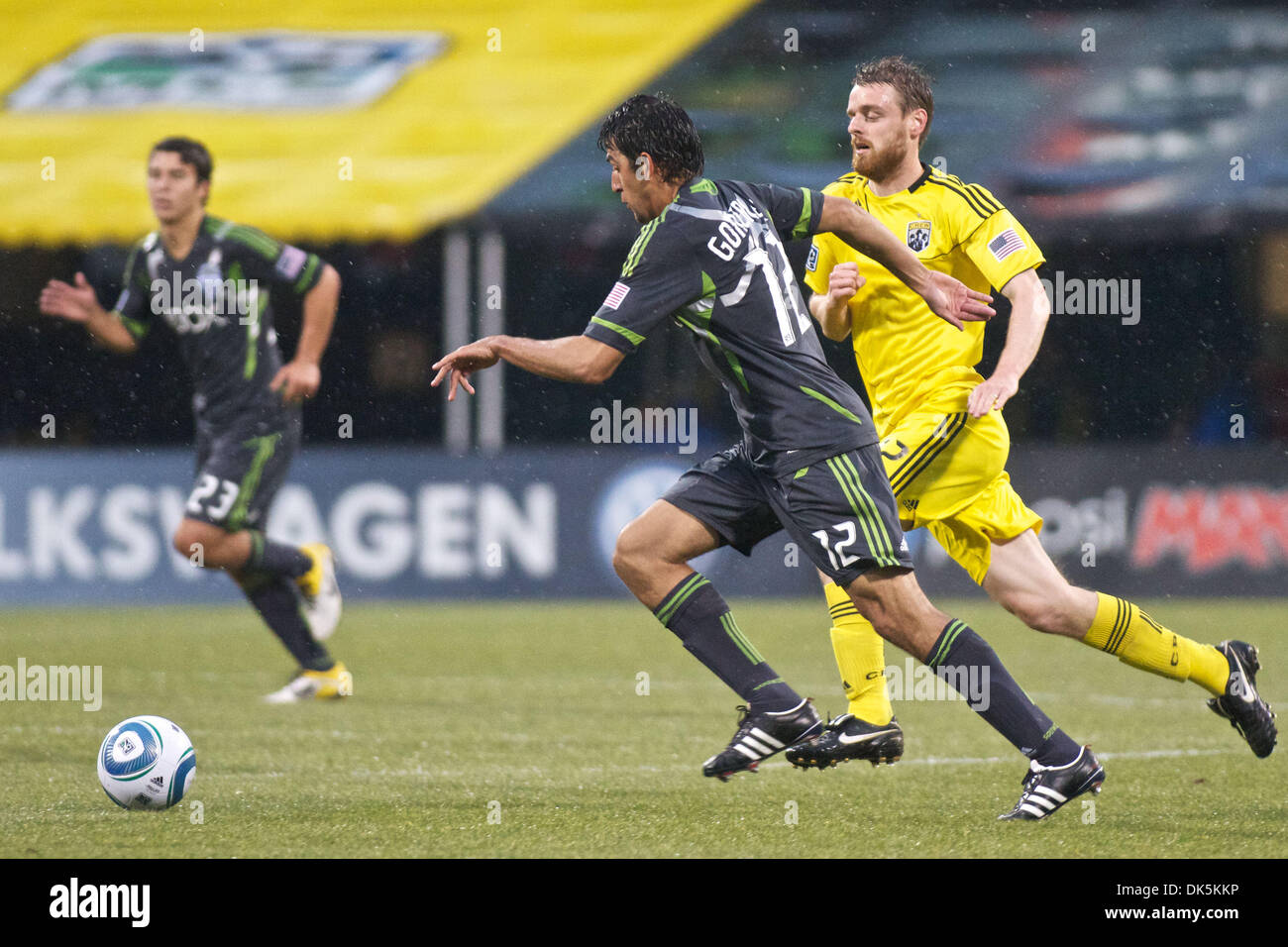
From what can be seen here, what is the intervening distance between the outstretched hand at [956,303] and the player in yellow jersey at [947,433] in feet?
0.86

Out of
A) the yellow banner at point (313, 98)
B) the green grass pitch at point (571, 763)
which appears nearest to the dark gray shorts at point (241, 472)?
the green grass pitch at point (571, 763)

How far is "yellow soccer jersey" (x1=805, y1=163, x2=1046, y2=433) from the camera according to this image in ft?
17.6

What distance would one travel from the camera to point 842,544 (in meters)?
4.75

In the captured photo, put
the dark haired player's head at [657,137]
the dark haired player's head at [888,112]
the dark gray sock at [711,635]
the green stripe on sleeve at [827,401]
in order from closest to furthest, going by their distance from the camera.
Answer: the dark haired player's head at [657,137] < the green stripe on sleeve at [827,401] < the dark gray sock at [711,635] < the dark haired player's head at [888,112]

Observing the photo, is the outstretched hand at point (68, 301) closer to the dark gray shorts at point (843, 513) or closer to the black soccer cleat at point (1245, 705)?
the dark gray shorts at point (843, 513)

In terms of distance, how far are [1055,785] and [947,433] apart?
110 centimetres


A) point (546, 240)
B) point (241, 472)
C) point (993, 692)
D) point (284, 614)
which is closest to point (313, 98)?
point (546, 240)

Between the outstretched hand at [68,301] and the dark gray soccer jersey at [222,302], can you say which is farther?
the dark gray soccer jersey at [222,302]

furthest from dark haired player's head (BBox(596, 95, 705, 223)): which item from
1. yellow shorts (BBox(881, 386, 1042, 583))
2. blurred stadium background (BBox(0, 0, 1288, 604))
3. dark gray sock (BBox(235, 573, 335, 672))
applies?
blurred stadium background (BBox(0, 0, 1288, 604))

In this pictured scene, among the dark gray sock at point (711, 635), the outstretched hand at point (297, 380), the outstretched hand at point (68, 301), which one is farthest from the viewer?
the outstretched hand at point (297, 380)

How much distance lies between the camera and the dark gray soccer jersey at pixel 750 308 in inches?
182

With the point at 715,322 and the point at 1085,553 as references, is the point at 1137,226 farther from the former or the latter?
the point at 715,322

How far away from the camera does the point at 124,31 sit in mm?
16938

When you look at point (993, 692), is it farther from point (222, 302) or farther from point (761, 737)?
point (222, 302)
